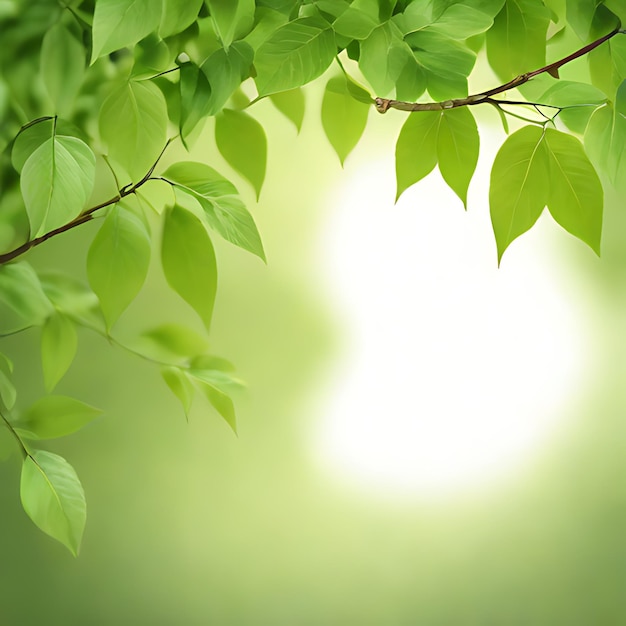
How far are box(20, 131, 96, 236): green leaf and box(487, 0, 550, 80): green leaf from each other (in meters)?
0.28

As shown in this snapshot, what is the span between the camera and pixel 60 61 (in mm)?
430

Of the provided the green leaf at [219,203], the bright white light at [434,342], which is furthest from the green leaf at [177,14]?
the bright white light at [434,342]

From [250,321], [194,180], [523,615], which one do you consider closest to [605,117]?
[194,180]

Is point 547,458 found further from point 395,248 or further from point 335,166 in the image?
point 335,166

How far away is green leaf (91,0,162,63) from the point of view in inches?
13.1

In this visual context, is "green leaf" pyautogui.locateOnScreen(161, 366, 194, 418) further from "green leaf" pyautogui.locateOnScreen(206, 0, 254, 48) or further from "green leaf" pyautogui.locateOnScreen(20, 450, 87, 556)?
"green leaf" pyautogui.locateOnScreen(206, 0, 254, 48)

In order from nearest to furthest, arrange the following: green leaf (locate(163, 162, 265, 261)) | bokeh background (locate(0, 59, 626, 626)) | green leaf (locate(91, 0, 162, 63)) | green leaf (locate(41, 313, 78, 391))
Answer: green leaf (locate(91, 0, 162, 63))
green leaf (locate(163, 162, 265, 261))
green leaf (locate(41, 313, 78, 391))
bokeh background (locate(0, 59, 626, 626))

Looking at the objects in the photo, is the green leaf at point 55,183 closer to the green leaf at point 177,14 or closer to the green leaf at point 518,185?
the green leaf at point 177,14

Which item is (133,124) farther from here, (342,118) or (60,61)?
(342,118)

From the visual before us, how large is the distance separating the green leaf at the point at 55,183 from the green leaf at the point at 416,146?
23cm

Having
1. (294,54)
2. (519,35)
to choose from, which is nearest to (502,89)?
(519,35)

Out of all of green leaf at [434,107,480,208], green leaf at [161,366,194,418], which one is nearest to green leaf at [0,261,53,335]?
green leaf at [161,366,194,418]

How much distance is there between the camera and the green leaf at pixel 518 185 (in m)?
0.42

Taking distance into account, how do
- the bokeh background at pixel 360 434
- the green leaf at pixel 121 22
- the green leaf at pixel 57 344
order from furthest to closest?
the bokeh background at pixel 360 434, the green leaf at pixel 57 344, the green leaf at pixel 121 22
